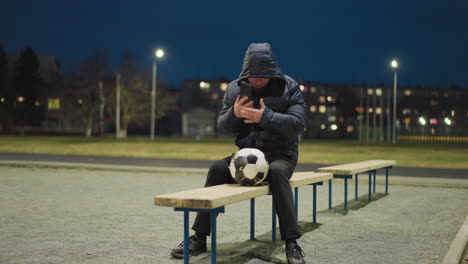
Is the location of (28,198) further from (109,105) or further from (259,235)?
(109,105)

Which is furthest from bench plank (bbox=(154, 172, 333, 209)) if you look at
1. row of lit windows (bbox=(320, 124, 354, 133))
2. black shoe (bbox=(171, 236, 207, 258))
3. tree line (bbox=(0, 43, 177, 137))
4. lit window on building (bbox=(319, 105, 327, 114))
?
lit window on building (bbox=(319, 105, 327, 114))

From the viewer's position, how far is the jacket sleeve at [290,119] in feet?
19.7

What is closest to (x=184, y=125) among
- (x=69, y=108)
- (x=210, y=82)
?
(x=210, y=82)

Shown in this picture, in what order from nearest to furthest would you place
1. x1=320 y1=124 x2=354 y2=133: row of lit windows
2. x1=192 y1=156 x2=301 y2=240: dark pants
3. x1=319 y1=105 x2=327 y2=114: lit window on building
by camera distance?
x1=192 y1=156 x2=301 y2=240: dark pants < x1=320 y1=124 x2=354 y2=133: row of lit windows < x1=319 y1=105 x2=327 y2=114: lit window on building

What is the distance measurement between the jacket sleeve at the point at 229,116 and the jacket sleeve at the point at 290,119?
0.94 ft

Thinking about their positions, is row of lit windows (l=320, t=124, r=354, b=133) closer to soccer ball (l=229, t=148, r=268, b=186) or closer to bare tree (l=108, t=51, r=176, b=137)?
bare tree (l=108, t=51, r=176, b=137)

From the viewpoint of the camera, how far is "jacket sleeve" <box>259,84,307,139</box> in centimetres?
600

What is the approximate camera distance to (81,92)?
72875 millimetres

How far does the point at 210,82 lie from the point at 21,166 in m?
94.9

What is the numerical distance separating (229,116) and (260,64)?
0.60 m

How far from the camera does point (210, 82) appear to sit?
114375 mm

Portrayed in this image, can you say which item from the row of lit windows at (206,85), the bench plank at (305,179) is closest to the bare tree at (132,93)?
the row of lit windows at (206,85)

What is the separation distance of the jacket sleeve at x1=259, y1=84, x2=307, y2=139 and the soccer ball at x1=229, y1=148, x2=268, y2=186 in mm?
302

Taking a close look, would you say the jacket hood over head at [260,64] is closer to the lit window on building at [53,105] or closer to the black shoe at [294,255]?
the black shoe at [294,255]
